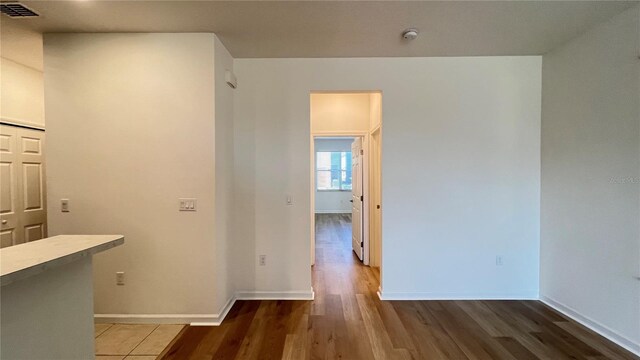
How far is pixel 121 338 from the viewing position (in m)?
2.24

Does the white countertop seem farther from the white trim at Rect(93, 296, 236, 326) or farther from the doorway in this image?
the doorway

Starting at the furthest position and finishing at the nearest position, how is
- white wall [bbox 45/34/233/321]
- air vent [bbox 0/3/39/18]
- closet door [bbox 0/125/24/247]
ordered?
closet door [bbox 0/125/24/247] → white wall [bbox 45/34/233/321] → air vent [bbox 0/3/39/18]

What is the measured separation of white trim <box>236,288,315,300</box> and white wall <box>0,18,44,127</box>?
10.1 feet

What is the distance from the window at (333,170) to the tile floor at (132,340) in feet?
24.2

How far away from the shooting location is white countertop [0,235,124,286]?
1.00 m

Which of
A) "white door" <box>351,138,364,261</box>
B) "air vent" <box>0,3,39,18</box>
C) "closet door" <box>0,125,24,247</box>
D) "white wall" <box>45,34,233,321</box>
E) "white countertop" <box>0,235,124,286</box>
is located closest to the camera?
"white countertop" <box>0,235,124,286</box>

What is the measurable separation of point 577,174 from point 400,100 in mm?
1759

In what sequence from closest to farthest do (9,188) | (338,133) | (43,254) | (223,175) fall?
(43,254) → (223,175) → (9,188) → (338,133)

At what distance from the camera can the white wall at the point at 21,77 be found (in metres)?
2.54

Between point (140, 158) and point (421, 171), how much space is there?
2763 mm

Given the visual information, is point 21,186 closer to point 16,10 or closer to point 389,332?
point 16,10

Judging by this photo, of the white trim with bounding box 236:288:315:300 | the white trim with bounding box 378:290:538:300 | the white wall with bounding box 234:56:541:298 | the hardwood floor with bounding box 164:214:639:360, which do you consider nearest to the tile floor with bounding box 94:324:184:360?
the hardwood floor with bounding box 164:214:639:360

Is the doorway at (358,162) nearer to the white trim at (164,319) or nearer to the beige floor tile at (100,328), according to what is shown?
the white trim at (164,319)

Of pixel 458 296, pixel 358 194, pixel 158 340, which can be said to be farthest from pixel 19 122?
pixel 458 296
